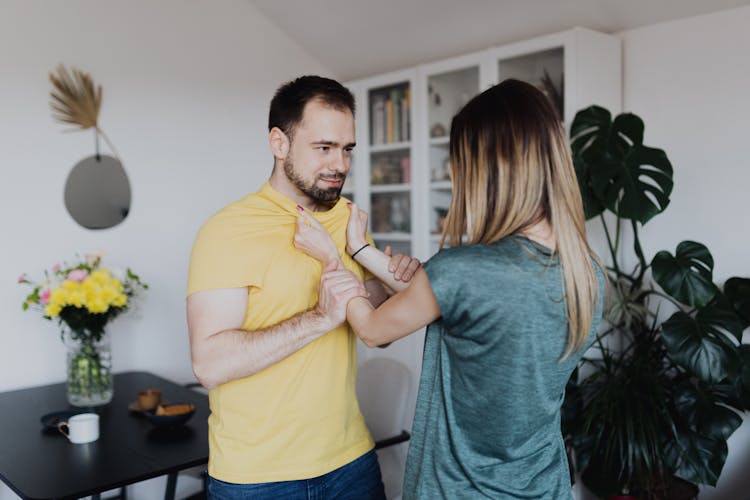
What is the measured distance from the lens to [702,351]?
237 centimetres

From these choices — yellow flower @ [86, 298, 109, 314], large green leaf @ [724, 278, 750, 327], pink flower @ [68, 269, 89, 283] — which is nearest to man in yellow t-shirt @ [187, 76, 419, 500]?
yellow flower @ [86, 298, 109, 314]

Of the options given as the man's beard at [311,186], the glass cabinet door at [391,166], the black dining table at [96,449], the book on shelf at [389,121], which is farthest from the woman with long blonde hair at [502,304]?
the book on shelf at [389,121]

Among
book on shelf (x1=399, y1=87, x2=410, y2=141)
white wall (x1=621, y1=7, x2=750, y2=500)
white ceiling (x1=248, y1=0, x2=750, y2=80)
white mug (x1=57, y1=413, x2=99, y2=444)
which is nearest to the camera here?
white mug (x1=57, y1=413, x2=99, y2=444)

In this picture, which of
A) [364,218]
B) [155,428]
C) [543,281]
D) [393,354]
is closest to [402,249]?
[393,354]

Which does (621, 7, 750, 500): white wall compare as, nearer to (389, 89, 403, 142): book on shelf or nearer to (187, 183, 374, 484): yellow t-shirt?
(389, 89, 403, 142): book on shelf

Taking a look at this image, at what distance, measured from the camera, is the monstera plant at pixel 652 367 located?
2.45m

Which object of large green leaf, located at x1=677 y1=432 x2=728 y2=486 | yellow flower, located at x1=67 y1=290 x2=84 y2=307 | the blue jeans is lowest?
large green leaf, located at x1=677 y1=432 x2=728 y2=486

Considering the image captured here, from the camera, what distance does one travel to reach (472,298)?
1.14 metres

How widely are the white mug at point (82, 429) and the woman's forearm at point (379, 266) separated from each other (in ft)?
3.81

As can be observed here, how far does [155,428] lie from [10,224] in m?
1.29

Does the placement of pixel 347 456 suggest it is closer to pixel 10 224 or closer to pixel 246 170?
pixel 10 224

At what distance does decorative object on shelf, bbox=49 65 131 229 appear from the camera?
3.19 meters

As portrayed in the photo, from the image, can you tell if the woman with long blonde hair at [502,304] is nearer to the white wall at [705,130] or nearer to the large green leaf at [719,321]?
the large green leaf at [719,321]

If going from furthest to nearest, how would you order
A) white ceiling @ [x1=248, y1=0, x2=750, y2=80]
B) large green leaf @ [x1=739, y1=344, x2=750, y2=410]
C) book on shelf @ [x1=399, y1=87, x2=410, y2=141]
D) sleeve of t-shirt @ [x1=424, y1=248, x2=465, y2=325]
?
book on shelf @ [x1=399, y1=87, x2=410, y2=141] < white ceiling @ [x1=248, y1=0, x2=750, y2=80] < large green leaf @ [x1=739, y1=344, x2=750, y2=410] < sleeve of t-shirt @ [x1=424, y1=248, x2=465, y2=325]
